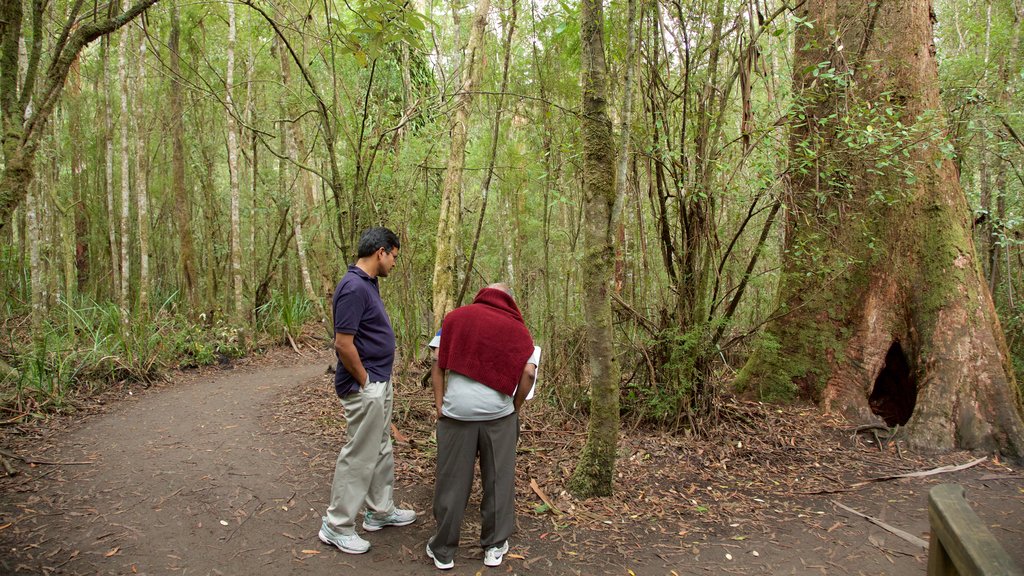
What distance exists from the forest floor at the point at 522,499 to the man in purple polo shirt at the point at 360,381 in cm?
28

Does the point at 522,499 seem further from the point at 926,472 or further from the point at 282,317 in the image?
the point at 282,317

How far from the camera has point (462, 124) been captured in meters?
5.73

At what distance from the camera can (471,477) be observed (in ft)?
9.92

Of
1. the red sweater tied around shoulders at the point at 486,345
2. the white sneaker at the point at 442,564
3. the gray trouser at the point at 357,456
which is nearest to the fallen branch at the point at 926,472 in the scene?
the red sweater tied around shoulders at the point at 486,345

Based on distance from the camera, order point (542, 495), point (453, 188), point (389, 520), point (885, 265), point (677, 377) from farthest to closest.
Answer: point (453, 188), point (885, 265), point (677, 377), point (542, 495), point (389, 520)

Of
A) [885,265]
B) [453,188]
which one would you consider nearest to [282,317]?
[453,188]

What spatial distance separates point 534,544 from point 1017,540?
3.12m

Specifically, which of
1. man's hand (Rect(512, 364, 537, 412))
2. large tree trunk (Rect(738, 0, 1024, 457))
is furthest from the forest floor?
man's hand (Rect(512, 364, 537, 412))

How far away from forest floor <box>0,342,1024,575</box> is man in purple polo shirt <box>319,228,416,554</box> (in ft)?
0.91

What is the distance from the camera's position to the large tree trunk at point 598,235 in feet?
11.9

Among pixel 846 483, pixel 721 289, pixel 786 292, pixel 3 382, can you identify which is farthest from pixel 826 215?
pixel 3 382

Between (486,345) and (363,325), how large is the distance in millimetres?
776

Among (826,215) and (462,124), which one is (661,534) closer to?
(826,215)

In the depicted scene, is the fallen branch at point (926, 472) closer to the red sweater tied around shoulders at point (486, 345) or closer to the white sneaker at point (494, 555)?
the white sneaker at point (494, 555)
